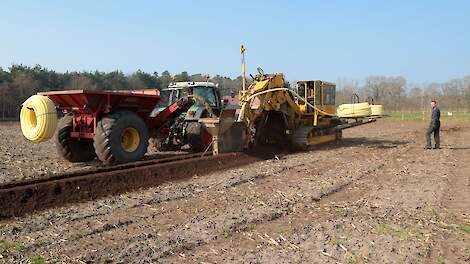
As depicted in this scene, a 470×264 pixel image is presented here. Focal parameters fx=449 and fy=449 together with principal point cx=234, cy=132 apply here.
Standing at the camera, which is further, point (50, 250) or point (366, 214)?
point (366, 214)

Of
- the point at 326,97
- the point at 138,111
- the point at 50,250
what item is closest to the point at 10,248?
the point at 50,250

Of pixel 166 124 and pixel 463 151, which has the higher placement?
pixel 166 124

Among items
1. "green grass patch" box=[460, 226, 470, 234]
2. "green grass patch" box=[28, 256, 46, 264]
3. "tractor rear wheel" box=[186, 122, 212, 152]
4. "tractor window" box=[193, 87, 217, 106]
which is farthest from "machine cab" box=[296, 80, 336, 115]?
"green grass patch" box=[28, 256, 46, 264]

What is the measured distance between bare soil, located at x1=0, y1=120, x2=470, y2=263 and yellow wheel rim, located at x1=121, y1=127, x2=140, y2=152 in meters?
1.81

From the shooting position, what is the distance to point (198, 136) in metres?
10.7

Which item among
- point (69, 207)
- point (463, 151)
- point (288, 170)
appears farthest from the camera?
point (463, 151)

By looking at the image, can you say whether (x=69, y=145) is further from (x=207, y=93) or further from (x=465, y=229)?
(x=465, y=229)

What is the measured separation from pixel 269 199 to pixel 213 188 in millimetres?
1121

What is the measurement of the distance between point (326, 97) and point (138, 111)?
21.0ft

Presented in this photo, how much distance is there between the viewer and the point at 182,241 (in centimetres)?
443

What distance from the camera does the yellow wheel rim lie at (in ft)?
30.2

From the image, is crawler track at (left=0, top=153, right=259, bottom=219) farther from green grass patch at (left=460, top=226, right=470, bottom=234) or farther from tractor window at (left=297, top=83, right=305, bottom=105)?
tractor window at (left=297, top=83, right=305, bottom=105)

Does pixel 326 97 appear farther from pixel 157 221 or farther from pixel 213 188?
pixel 157 221

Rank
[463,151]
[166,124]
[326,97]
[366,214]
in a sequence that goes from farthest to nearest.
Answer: [326,97] < [463,151] < [166,124] < [366,214]
